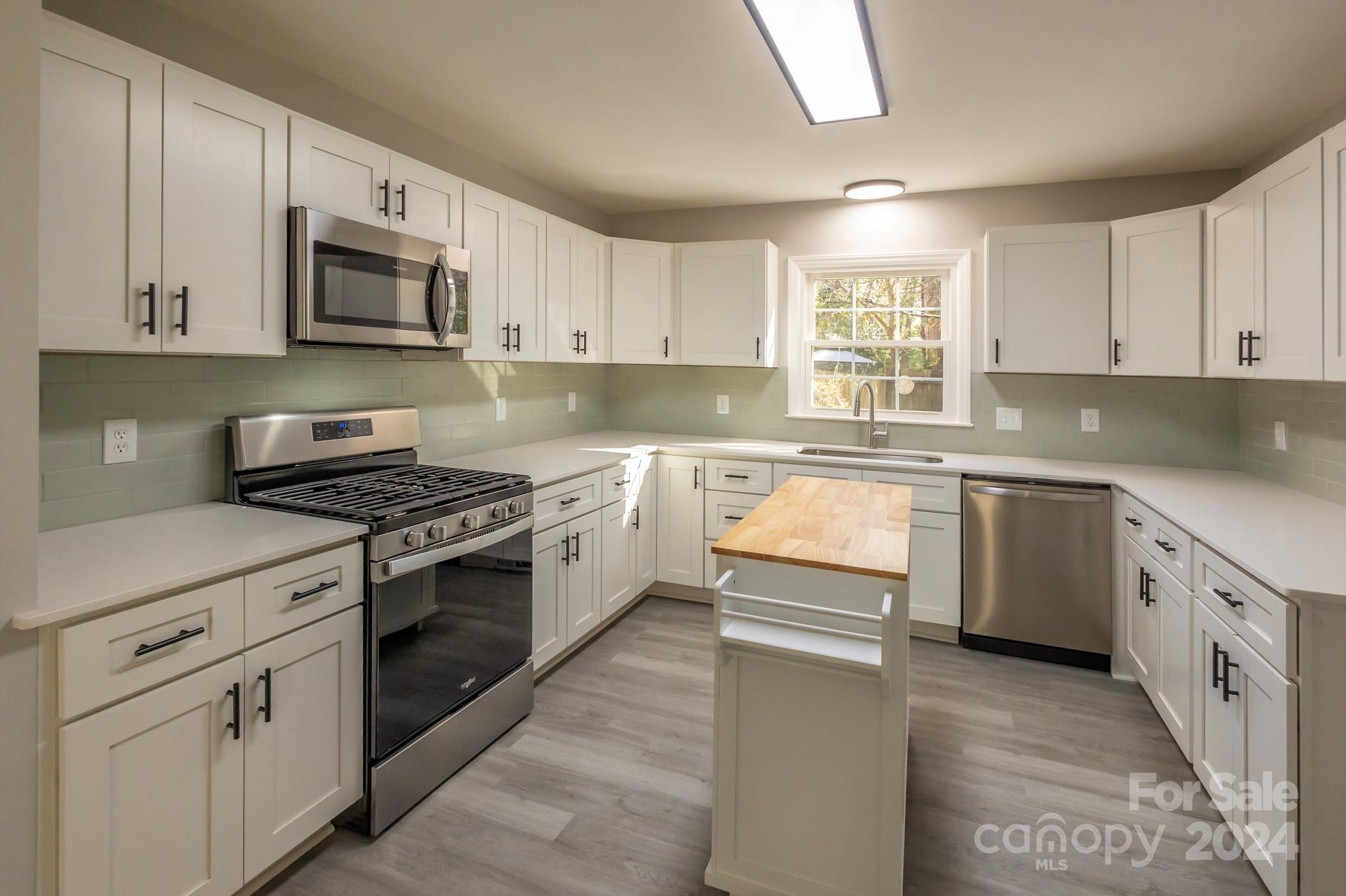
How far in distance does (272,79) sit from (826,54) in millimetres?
1980

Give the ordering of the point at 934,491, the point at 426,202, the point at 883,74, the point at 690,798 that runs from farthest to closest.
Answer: the point at 934,491 → the point at 426,202 → the point at 883,74 → the point at 690,798

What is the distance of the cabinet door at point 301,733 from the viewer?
1.68 m

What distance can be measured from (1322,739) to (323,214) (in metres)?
3.13

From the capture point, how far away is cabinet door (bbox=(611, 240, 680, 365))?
4207 millimetres

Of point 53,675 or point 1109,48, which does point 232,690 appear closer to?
point 53,675

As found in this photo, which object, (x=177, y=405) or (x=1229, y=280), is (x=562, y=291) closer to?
(x=177, y=405)

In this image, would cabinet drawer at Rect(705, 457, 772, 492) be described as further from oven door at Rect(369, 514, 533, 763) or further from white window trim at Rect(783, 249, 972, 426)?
oven door at Rect(369, 514, 533, 763)

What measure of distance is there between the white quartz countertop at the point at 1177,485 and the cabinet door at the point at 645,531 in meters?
0.24

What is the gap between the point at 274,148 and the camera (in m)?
2.05

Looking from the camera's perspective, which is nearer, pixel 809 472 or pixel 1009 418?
pixel 809 472

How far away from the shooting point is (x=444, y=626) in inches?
87.7

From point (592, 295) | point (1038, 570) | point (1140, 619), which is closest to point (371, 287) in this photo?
point (592, 295)

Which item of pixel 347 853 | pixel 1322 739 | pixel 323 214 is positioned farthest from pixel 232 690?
pixel 1322 739

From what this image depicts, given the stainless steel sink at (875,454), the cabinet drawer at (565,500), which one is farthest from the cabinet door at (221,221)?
the stainless steel sink at (875,454)
